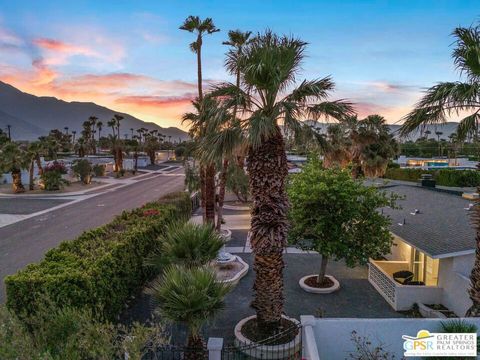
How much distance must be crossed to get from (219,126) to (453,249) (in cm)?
887

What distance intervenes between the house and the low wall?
3313 millimetres

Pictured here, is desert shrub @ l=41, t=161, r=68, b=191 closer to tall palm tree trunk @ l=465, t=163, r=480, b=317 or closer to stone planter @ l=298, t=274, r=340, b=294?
stone planter @ l=298, t=274, r=340, b=294

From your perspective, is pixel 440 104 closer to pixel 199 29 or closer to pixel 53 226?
pixel 199 29

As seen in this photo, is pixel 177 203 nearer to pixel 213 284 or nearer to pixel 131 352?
pixel 213 284

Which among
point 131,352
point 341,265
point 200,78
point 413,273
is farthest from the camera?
point 200,78

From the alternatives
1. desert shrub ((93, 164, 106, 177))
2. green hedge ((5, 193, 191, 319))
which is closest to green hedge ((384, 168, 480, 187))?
green hedge ((5, 193, 191, 319))

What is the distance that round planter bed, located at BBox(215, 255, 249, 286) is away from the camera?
15.3m

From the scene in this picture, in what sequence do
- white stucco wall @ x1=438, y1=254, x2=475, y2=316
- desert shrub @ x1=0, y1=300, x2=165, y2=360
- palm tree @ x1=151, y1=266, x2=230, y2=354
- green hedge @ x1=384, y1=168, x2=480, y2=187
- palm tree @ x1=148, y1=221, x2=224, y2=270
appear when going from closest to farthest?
desert shrub @ x1=0, y1=300, x2=165, y2=360 < palm tree @ x1=151, y1=266, x2=230, y2=354 < palm tree @ x1=148, y1=221, x2=224, y2=270 < white stucco wall @ x1=438, y1=254, x2=475, y2=316 < green hedge @ x1=384, y1=168, x2=480, y2=187

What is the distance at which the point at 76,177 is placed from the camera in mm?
50281

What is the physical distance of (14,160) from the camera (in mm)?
39062

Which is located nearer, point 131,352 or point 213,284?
point 131,352

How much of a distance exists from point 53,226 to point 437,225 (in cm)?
2464

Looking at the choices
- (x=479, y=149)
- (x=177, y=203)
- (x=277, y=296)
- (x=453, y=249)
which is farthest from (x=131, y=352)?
(x=177, y=203)

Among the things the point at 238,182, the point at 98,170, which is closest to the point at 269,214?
the point at 238,182
